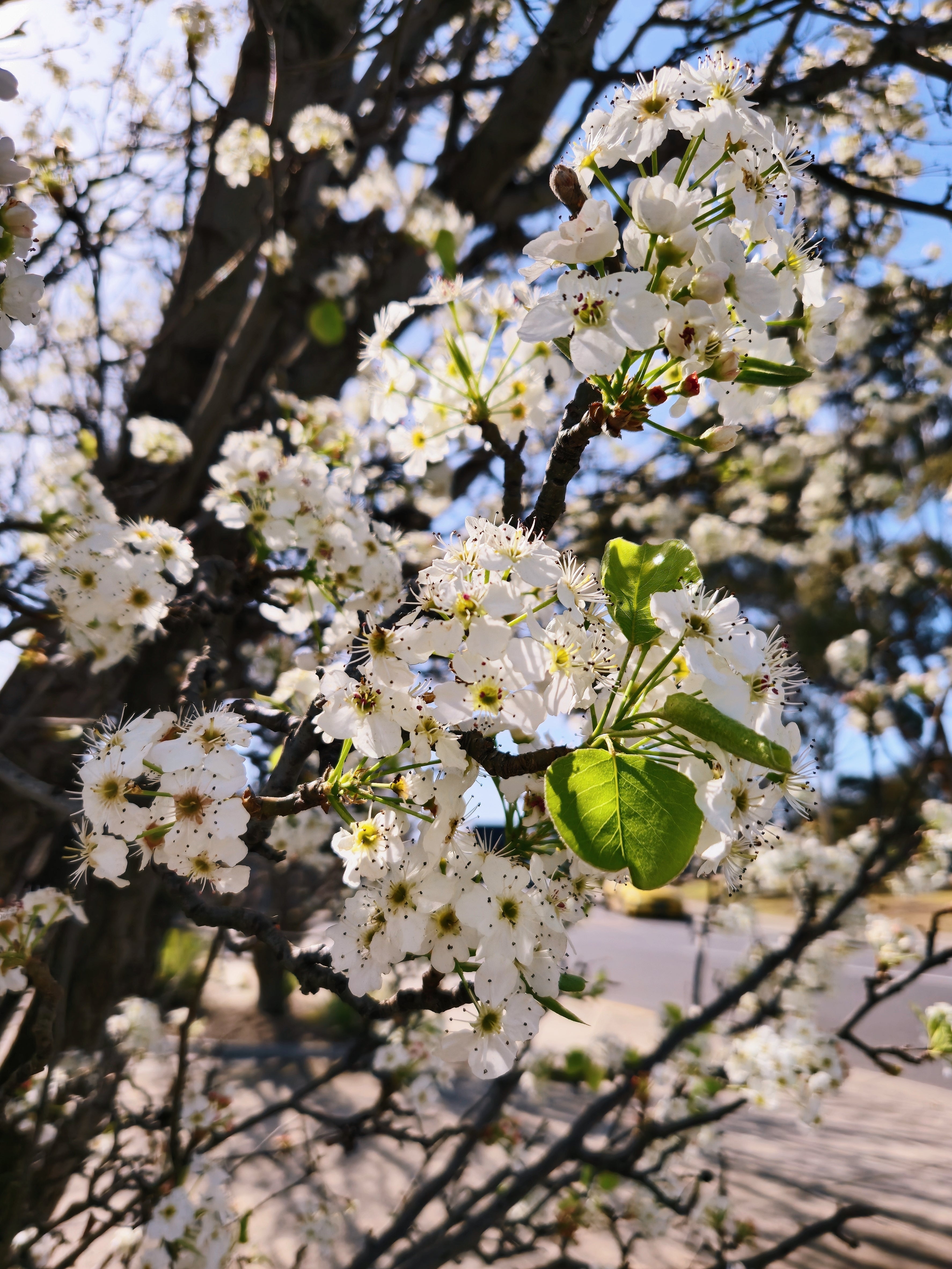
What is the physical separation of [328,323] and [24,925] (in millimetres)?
2669

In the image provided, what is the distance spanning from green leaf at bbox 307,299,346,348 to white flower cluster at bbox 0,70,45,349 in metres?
2.53

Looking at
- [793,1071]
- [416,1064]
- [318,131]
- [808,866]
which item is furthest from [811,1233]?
[318,131]

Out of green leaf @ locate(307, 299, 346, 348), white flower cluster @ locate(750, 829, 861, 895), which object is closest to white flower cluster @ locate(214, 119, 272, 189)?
green leaf @ locate(307, 299, 346, 348)

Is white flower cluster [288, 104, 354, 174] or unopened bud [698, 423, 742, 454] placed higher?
white flower cluster [288, 104, 354, 174]

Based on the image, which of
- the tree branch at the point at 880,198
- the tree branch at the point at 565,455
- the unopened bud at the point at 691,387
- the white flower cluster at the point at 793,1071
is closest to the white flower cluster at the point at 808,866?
the white flower cluster at the point at 793,1071

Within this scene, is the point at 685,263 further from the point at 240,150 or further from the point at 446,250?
the point at 240,150

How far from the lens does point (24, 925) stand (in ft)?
4.87

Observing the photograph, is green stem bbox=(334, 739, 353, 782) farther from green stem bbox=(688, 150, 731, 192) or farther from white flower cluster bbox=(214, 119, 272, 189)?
white flower cluster bbox=(214, 119, 272, 189)

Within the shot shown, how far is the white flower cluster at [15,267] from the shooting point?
842 mm

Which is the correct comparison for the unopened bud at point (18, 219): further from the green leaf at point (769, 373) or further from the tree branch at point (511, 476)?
the green leaf at point (769, 373)

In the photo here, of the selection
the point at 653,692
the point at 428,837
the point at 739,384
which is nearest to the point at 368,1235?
the point at 428,837

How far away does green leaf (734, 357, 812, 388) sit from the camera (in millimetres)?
854

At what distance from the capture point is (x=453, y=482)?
4066 mm

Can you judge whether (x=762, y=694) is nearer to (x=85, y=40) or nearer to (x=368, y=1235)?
(x=368, y=1235)
